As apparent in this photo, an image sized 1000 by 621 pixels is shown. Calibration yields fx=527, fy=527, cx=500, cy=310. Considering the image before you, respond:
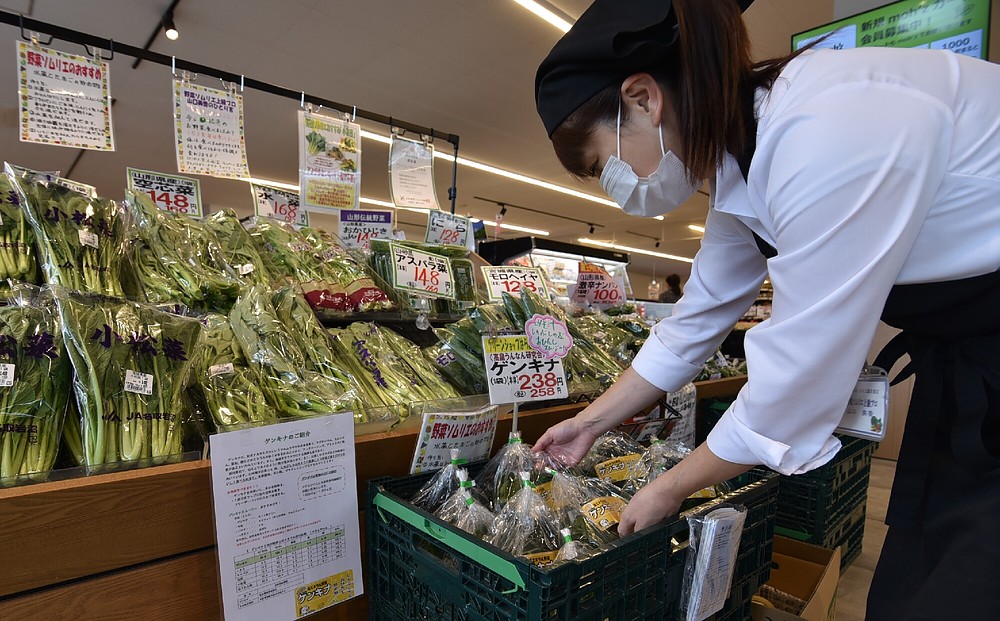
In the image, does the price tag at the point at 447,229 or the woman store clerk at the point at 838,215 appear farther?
the price tag at the point at 447,229

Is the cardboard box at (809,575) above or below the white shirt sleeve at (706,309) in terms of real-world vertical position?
below

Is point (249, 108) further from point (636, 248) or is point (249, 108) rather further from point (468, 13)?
point (636, 248)

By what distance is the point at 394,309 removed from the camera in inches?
75.2

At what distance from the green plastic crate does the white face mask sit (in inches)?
22.7

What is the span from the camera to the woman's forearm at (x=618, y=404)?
128 centimetres

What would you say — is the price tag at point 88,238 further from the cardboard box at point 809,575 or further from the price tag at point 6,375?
the cardboard box at point 809,575

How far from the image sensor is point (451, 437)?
1.21 metres

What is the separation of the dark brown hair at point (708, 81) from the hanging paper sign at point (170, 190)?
184cm

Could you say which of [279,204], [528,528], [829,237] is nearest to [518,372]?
[528,528]

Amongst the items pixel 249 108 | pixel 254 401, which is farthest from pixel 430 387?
pixel 249 108

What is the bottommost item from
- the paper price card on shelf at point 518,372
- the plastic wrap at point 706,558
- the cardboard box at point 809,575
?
the cardboard box at point 809,575

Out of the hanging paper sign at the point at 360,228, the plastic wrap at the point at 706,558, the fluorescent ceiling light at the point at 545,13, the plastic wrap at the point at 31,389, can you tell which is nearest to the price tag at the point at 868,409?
the plastic wrap at the point at 706,558

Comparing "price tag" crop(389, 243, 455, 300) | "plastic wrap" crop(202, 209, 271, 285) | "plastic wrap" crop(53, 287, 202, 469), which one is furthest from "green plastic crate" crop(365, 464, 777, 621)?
"plastic wrap" crop(202, 209, 271, 285)

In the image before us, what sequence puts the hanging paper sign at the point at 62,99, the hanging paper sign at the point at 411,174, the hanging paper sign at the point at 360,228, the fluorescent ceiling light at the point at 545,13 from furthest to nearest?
the fluorescent ceiling light at the point at 545,13
the hanging paper sign at the point at 411,174
the hanging paper sign at the point at 360,228
the hanging paper sign at the point at 62,99
